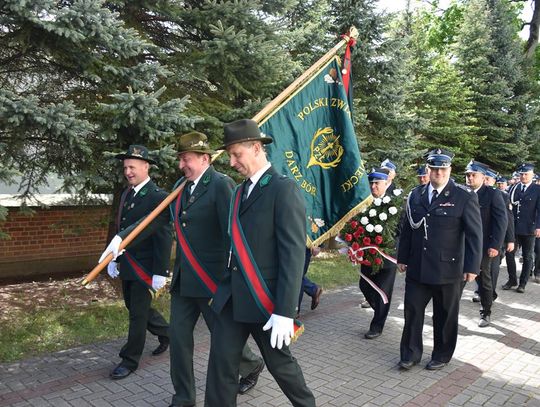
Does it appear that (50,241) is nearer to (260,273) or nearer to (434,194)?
(434,194)

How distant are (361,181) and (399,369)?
2.04 metres

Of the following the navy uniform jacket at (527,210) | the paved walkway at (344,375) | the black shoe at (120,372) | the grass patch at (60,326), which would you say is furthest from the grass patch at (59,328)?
the navy uniform jacket at (527,210)

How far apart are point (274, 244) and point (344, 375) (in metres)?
2.41

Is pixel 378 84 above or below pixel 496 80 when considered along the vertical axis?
below

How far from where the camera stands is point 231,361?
133 inches

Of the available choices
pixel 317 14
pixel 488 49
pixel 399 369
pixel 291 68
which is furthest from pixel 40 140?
pixel 488 49

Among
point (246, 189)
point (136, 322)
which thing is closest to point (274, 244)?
point (246, 189)

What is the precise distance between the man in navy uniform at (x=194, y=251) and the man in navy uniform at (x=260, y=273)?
678 millimetres

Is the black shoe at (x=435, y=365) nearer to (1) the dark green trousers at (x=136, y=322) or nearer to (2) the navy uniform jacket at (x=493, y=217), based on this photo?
(2) the navy uniform jacket at (x=493, y=217)

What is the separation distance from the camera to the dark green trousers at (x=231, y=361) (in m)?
3.27

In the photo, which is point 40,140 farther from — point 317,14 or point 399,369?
point 317,14

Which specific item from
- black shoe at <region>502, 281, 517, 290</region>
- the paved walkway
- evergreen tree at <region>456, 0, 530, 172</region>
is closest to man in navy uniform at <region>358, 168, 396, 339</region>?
the paved walkway

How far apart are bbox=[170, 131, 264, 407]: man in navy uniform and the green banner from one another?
1374mm

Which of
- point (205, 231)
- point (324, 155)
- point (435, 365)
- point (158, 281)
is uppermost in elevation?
point (324, 155)
